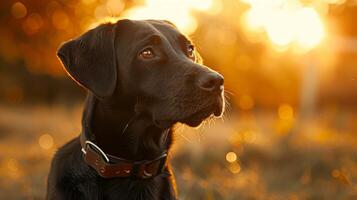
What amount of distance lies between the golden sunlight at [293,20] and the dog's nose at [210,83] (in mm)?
6673

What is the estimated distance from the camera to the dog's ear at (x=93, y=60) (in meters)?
3.82

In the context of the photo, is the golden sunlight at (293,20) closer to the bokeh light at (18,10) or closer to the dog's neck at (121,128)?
the dog's neck at (121,128)

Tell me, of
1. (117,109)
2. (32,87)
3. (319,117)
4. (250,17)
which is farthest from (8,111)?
(117,109)

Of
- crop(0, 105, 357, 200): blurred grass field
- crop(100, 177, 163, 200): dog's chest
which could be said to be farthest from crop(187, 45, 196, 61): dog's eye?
crop(100, 177, 163, 200): dog's chest

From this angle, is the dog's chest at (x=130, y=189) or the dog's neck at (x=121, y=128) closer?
the dog's chest at (x=130, y=189)

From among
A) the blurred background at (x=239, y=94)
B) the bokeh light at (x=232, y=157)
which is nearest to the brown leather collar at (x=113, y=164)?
the blurred background at (x=239, y=94)

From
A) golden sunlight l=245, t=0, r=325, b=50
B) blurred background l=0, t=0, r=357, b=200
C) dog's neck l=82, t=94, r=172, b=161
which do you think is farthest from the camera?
golden sunlight l=245, t=0, r=325, b=50

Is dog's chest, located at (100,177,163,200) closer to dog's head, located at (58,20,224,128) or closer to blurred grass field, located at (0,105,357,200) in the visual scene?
dog's head, located at (58,20,224,128)

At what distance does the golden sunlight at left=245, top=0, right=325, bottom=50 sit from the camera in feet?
33.9

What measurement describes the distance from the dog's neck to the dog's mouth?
0.16 m

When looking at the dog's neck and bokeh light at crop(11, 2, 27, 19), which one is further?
bokeh light at crop(11, 2, 27, 19)

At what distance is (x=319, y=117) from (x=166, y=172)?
26.7 ft

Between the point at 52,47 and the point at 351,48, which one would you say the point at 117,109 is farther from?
the point at 52,47

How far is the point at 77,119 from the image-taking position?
13258 mm
